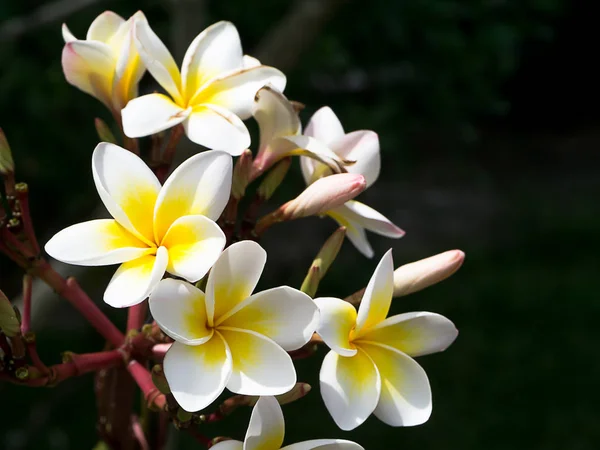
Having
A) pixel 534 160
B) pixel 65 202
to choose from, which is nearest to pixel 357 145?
pixel 65 202

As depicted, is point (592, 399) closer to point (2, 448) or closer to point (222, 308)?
point (2, 448)

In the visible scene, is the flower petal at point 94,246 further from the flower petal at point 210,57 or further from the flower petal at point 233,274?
the flower petal at point 210,57

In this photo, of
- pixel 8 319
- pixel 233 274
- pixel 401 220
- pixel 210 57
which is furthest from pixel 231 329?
pixel 401 220

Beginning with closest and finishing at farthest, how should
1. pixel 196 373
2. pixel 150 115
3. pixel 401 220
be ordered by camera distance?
pixel 196 373, pixel 150 115, pixel 401 220

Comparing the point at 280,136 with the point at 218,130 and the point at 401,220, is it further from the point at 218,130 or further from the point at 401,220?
the point at 401,220

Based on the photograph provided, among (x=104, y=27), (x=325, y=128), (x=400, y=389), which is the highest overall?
(x=104, y=27)

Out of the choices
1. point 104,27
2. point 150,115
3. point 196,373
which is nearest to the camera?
point 196,373
